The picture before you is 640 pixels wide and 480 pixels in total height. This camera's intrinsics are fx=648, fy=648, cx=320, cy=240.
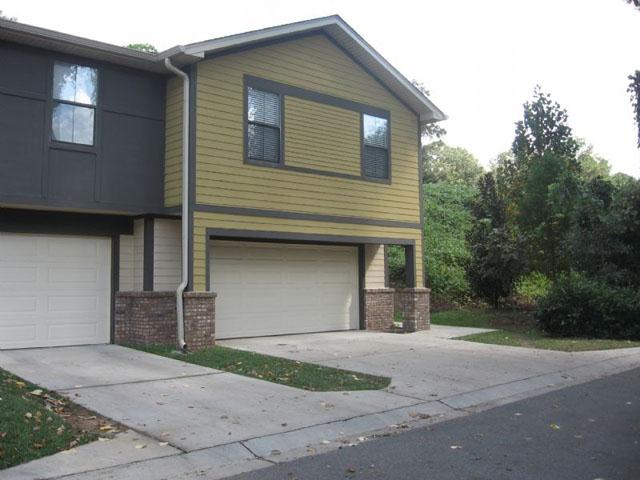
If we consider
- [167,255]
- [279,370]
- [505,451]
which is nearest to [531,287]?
[167,255]

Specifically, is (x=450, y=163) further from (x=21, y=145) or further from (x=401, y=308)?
(x=21, y=145)

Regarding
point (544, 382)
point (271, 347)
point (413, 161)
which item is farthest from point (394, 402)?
point (413, 161)

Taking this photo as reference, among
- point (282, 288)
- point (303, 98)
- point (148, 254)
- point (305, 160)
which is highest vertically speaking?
point (303, 98)

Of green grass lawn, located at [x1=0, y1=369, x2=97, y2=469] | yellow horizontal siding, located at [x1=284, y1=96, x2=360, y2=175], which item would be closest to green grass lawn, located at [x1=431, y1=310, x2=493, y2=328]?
yellow horizontal siding, located at [x1=284, y1=96, x2=360, y2=175]

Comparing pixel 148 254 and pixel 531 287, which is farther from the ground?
pixel 148 254

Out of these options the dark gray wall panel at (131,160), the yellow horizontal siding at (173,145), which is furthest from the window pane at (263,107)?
the dark gray wall panel at (131,160)

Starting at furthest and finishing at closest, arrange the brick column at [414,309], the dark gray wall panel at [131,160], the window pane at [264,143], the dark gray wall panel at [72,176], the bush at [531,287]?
the bush at [531,287], the brick column at [414,309], the window pane at [264,143], the dark gray wall panel at [131,160], the dark gray wall panel at [72,176]

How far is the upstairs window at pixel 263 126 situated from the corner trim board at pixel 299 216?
1151mm

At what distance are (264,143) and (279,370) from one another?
5.58 meters

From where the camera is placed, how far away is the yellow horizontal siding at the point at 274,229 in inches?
492

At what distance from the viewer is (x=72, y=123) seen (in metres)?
12.1

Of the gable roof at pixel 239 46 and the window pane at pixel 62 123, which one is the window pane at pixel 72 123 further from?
the gable roof at pixel 239 46

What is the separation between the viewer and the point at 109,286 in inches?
516

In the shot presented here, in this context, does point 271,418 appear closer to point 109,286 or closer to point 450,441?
point 450,441
